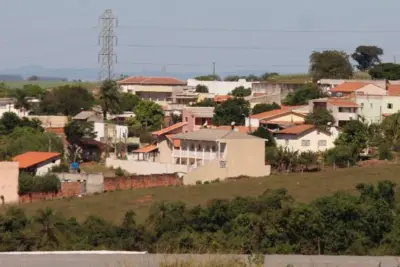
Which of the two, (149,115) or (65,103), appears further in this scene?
(65,103)

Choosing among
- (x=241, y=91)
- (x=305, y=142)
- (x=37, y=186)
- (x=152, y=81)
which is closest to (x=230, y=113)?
(x=305, y=142)

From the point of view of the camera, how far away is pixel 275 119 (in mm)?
39875

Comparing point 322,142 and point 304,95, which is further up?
point 304,95

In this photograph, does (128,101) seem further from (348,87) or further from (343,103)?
(343,103)

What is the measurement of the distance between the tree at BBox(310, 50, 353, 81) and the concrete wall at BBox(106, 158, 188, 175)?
27.7 meters

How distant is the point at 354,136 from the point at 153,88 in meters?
26.7

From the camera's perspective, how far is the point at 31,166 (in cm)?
3056

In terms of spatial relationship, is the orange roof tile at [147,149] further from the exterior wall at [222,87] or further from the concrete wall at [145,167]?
the exterior wall at [222,87]

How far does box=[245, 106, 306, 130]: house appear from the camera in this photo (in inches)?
1551

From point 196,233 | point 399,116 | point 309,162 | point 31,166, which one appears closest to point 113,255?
point 196,233

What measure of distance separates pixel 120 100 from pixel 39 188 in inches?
880

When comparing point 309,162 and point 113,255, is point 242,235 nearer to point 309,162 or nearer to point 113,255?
point 113,255

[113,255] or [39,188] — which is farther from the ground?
[113,255]

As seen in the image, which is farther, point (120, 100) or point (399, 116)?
point (120, 100)
